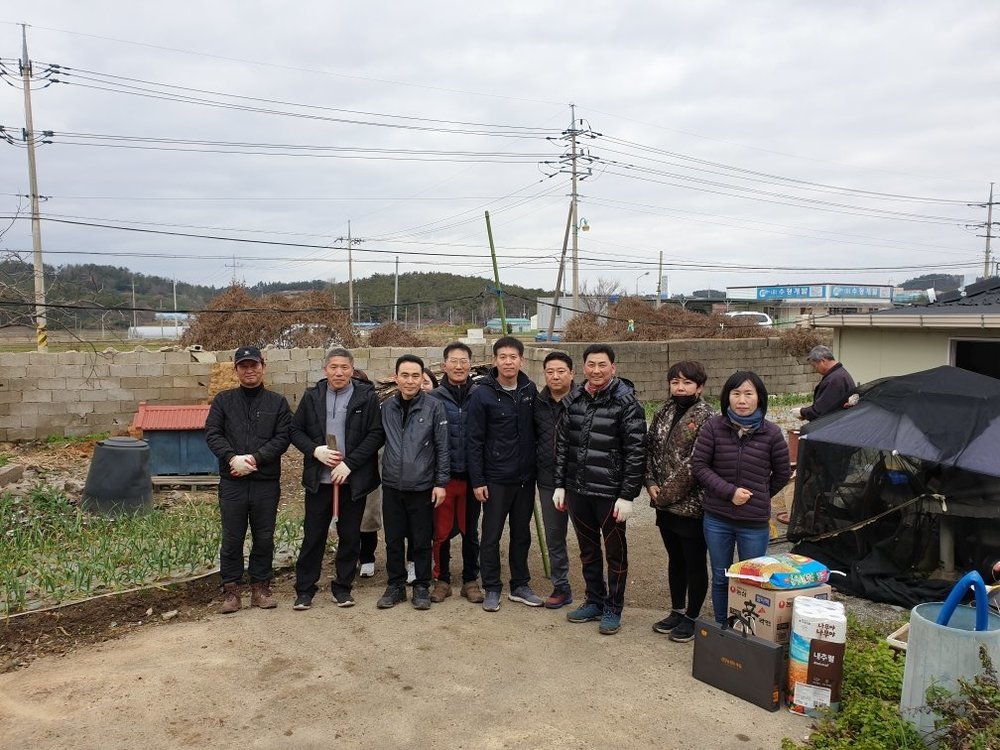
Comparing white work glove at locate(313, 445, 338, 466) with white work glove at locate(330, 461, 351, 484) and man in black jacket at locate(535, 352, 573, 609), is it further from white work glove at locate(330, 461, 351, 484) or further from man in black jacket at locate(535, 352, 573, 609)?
man in black jacket at locate(535, 352, 573, 609)

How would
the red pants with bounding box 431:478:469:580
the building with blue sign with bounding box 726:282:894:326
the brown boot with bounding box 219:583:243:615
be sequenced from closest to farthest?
the brown boot with bounding box 219:583:243:615 < the red pants with bounding box 431:478:469:580 < the building with blue sign with bounding box 726:282:894:326

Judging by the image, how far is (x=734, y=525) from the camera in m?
4.34

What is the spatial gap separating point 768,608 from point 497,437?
2.00m

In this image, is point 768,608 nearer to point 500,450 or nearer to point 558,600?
point 558,600

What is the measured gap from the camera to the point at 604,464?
462 centimetres

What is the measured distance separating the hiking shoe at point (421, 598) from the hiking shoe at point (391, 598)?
0.32 feet

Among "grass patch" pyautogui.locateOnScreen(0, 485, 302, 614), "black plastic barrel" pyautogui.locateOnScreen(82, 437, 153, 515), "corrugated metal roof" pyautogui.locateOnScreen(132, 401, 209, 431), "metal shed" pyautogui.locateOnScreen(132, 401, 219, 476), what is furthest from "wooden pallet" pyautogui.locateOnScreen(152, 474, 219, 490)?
"grass patch" pyautogui.locateOnScreen(0, 485, 302, 614)

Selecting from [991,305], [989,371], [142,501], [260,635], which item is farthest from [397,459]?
[989,371]

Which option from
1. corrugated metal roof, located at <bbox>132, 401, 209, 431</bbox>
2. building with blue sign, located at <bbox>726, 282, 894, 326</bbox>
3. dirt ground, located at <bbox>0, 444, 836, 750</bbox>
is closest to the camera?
dirt ground, located at <bbox>0, 444, 836, 750</bbox>

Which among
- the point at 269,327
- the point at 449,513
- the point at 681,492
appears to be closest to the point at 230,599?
the point at 449,513

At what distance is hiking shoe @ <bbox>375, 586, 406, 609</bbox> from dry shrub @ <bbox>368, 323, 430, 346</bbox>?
16.8 metres

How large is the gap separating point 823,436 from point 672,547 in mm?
2101

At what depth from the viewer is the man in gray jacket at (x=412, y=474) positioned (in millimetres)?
4969

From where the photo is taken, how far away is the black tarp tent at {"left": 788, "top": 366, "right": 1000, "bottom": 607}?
5203mm
